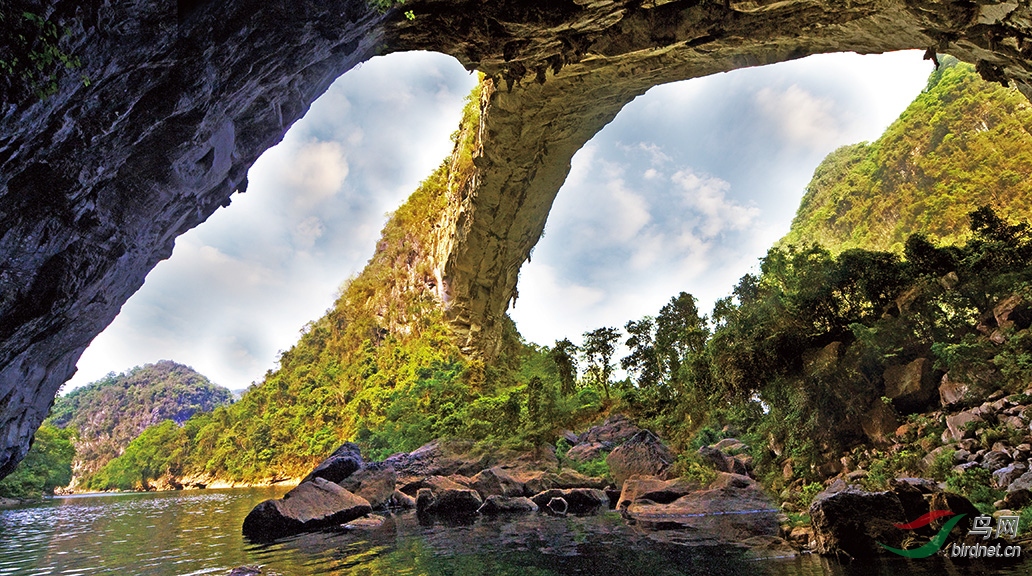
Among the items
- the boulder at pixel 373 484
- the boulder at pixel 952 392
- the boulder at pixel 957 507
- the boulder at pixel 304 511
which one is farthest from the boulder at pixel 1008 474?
the boulder at pixel 373 484

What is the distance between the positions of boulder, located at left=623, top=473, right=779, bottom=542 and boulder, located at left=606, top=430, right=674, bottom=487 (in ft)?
9.51

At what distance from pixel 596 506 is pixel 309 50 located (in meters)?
12.9

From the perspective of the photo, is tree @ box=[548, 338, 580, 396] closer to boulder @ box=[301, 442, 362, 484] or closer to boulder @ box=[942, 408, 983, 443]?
boulder @ box=[301, 442, 362, 484]

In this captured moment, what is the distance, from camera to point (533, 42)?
11289 mm

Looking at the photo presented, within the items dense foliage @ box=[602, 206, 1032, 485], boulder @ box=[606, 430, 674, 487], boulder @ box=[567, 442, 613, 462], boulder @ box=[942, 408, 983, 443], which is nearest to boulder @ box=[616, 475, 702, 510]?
dense foliage @ box=[602, 206, 1032, 485]

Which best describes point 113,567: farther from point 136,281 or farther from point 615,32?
point 615,32

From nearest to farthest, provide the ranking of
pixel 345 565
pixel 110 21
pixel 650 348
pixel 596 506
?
pixel 110 21 → pixel 345 565 → pixel 596 506 → pixel 650 348

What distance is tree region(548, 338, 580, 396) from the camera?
26.7 m

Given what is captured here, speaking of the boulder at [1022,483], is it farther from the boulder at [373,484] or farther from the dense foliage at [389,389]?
the dense foliage at [389,389]

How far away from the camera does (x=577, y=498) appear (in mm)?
13922

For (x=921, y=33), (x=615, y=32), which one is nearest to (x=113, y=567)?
(x=615, y=32)

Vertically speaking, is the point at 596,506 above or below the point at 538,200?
below

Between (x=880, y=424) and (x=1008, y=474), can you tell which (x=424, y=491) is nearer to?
(x=880, y=424)

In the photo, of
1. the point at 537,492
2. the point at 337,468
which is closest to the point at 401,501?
the point at 337,468
